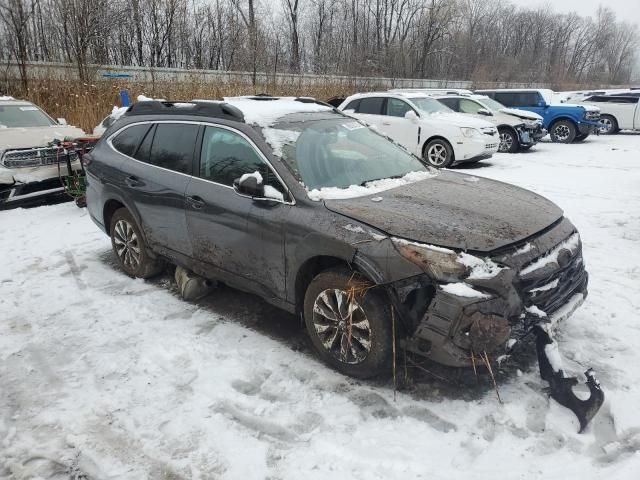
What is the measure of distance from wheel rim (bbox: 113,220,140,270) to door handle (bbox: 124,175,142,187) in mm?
471

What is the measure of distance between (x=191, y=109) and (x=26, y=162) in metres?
5.16

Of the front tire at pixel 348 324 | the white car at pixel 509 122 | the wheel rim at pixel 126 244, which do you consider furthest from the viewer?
the white car at pixel 509 122

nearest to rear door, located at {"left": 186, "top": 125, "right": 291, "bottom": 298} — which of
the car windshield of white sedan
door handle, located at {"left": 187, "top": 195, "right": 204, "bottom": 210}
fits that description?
door handle, located at {"left": 187, "top": 195, "right": 204, "bottom": 210}

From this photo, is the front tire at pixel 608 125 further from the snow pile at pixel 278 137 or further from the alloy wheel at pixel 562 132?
the snow pile at pixel 278 137

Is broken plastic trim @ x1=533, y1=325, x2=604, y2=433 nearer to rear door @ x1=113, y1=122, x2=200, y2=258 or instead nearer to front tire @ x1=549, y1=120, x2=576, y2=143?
rear door @ x1=113, y1=122, x2=200, y2=258

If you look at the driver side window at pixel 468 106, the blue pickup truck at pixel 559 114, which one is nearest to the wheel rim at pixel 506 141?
the driver side window at pixel 468 106

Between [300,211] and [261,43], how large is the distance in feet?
86.0

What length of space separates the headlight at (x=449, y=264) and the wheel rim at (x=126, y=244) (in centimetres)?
327

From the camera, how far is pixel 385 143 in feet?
15.0

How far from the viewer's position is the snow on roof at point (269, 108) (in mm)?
3896

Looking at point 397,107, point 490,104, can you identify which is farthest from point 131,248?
point 490,104

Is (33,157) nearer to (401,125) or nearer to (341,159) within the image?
(341,159)

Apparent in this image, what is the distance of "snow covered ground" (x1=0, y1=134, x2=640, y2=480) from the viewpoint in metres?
2.56

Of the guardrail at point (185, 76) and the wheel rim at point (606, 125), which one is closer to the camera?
the guardrail at point (185, 76)
